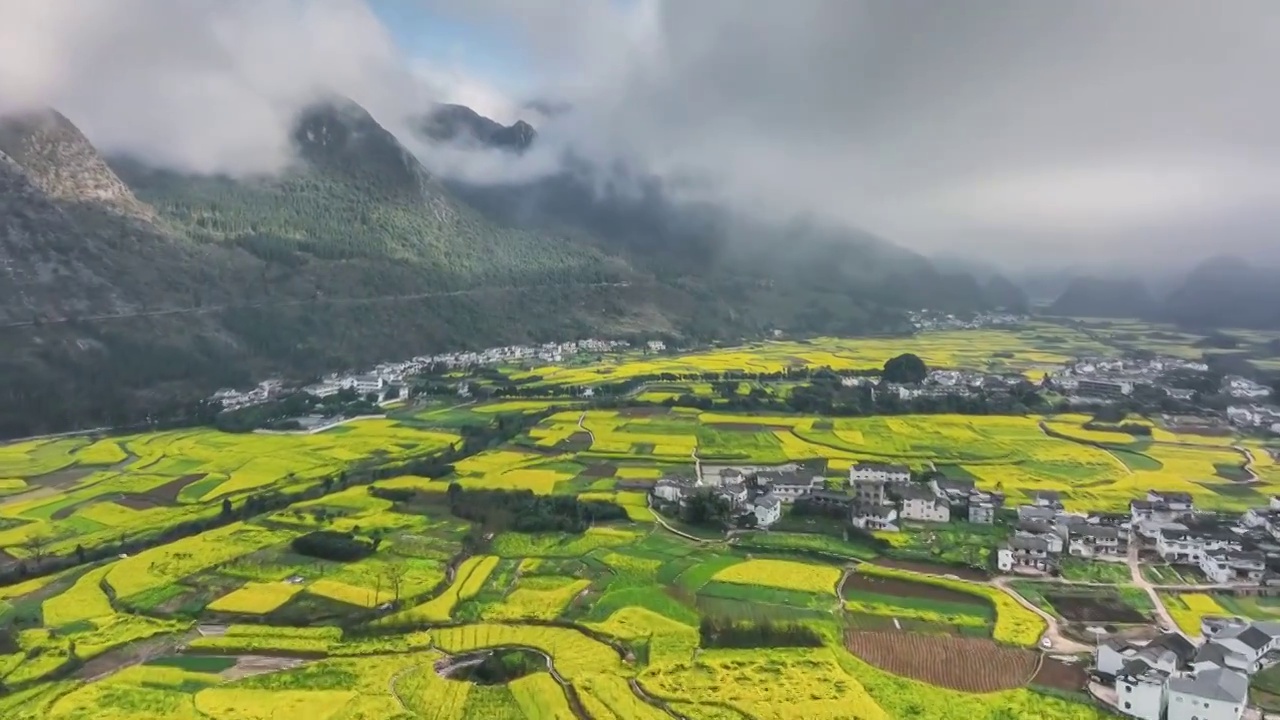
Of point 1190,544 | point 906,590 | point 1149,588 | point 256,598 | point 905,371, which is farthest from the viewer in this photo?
point 905,371

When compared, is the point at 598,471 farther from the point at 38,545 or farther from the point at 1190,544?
the point at 1190,544

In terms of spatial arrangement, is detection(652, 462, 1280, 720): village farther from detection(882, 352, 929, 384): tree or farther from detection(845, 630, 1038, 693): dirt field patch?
detection(882, 352, 929, 384): tree

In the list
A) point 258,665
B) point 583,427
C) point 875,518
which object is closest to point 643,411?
point 583,427

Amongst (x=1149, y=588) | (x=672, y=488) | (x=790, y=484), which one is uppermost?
(x=672, y=488)

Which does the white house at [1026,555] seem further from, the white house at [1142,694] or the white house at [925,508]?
the white house at [1142,694]

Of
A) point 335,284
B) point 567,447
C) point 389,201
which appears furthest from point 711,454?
point 389,201

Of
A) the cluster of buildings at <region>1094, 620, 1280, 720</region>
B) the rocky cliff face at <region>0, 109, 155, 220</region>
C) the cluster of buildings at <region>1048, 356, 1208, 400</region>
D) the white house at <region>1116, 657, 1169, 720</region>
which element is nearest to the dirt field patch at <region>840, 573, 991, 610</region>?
the cluster of buildings at <region>1094, 620, 1280, 720</region>
